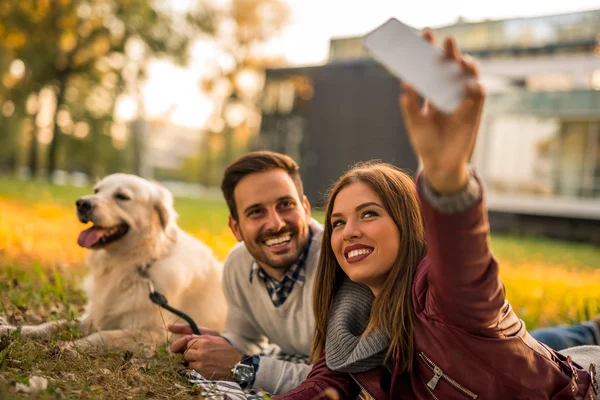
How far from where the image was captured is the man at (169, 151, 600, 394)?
3.33 metres

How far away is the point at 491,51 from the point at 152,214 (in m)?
22.4

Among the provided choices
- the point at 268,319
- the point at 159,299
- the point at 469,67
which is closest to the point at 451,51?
the point at 469,67

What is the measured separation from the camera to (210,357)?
10.9ft

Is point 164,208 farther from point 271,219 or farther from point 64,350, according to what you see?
point 64,350

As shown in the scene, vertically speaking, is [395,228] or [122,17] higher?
[122,17]

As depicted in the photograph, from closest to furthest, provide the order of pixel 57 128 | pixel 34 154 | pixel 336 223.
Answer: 1. pixel 336 223
2. pixel 57 128
3. pixel 34 154

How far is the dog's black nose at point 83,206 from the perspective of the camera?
4.00m

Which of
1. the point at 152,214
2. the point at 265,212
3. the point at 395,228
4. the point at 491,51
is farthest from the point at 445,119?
the point at 491,51

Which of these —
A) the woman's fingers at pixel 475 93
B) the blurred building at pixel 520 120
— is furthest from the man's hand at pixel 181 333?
the blurred building at pixel 520 120

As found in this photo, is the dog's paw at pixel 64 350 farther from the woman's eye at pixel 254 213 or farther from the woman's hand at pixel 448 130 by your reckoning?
the woman's hand at pixel 448 130

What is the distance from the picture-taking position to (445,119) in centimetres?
177

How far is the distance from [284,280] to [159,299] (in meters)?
0.96

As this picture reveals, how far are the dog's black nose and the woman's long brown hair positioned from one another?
6.26 ft

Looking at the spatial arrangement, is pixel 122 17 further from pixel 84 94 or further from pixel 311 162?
pixel 311 162
